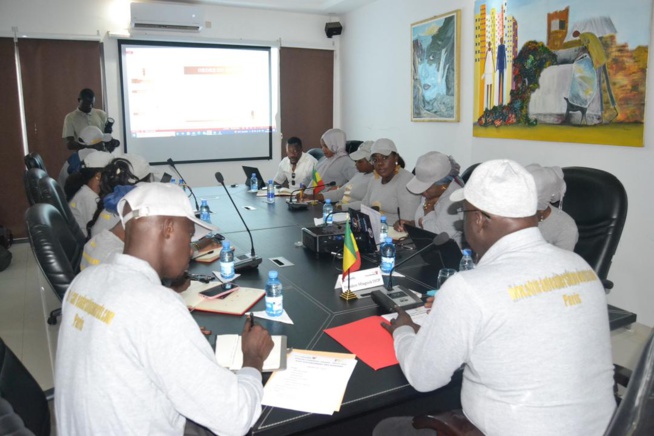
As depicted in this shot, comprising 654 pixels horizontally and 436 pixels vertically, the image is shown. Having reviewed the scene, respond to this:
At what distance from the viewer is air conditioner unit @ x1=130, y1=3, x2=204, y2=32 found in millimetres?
5531

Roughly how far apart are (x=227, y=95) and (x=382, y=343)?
5.49 metres

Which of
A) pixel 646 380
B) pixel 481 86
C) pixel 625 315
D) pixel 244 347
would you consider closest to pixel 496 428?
pixel 646 380

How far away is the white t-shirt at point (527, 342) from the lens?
1109 millimetres

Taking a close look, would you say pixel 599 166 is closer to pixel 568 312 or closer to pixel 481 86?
pixel 481 86

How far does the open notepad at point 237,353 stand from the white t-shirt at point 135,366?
1.01ft

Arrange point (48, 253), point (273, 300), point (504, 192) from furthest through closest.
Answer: point (48, 253) → point (273, 300) → point (504, 192)

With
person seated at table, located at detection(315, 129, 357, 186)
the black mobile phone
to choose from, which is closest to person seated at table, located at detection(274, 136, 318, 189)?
person seated at table, located at detection(315, 129, 357, 186)

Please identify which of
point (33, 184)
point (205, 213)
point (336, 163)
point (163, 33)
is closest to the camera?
point (33, 184)

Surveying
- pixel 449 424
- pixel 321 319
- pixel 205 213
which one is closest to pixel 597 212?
pixel 321 319

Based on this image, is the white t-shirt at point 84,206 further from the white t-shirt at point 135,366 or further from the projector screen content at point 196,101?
the projector screen content at point 196,101

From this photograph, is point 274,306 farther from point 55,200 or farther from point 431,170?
point 55,200

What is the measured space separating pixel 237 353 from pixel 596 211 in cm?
181

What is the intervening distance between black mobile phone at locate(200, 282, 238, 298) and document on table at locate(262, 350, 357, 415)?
572 millimetres

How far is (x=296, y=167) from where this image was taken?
5465 millimetres
